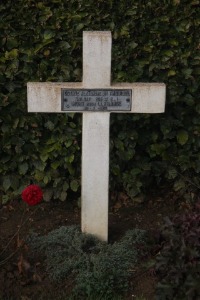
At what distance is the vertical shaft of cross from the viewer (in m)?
4.24

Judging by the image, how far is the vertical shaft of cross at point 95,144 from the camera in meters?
4.24

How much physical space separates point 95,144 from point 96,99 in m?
0.33

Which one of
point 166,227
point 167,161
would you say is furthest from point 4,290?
point 167,161

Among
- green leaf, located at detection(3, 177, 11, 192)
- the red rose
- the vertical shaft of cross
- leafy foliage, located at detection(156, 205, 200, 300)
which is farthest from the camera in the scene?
green leaf, located at detection(3, 177, 11, 192)

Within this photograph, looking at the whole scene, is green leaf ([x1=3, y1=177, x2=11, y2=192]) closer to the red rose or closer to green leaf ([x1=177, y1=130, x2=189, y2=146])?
the red rose

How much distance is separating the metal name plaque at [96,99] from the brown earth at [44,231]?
1.02 m

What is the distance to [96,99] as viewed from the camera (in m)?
4.32

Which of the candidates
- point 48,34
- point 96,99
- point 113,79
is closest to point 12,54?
point 48,34

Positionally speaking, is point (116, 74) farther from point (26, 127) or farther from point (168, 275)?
point (168, 275)

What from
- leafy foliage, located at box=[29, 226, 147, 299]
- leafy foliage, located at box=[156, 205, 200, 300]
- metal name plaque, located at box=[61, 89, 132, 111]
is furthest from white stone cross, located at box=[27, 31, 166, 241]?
leafy foliage, located at box=[156, 205, 200, 300]

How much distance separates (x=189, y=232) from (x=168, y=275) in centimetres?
35

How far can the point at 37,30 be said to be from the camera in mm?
4953

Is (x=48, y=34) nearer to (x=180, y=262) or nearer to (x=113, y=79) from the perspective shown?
(x=113, y=79)

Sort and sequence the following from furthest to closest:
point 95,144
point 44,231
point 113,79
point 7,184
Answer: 1. point 7,184
2. point 113,79
3. point 44,231
4. point 95,144
